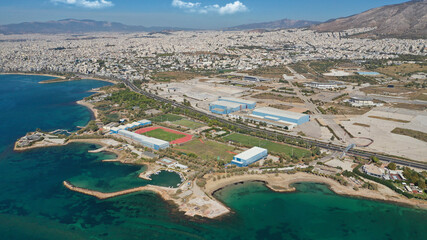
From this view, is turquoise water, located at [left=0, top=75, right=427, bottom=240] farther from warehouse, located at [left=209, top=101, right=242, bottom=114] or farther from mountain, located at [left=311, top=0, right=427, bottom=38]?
mountain, located at [left=311, top=0, right=427, bottom=38]

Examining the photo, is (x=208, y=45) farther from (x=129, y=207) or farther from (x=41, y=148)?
(x=129, y=207)

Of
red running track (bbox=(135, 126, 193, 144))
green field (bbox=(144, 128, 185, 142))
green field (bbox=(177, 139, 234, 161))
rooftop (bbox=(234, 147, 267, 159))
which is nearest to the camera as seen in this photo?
rooftop (bbox=(234, 147, 267, 159))

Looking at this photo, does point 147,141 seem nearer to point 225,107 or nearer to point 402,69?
point 225,107

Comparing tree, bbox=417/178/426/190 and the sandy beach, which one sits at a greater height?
tree, bbox=417/178/426/190

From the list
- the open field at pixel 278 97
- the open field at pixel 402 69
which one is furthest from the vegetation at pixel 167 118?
the open field at pixel 402 69

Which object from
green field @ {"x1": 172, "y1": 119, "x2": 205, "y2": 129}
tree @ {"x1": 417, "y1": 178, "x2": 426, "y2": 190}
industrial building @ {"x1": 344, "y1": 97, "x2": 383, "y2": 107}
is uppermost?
industrial building @ {"x1": 344, "y1": 97, "x2": 383, "y2": 107}

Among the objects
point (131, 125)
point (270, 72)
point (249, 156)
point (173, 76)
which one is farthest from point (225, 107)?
point (270, 72)

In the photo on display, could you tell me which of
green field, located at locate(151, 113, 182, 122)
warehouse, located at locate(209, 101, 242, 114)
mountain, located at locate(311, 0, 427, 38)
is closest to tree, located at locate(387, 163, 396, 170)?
warehouse, located at locate(209, 101, 242, 114)
